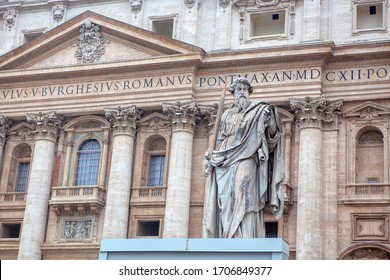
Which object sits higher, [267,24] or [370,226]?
[267,24]

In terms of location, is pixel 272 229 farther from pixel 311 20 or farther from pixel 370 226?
pixel 311 20

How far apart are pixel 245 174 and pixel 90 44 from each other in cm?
2371

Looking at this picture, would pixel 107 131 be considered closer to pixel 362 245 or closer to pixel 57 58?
pixel 57 58

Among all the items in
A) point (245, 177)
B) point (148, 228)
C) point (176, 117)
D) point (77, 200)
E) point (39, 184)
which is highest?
point (176, 117)

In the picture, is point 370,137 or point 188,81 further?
point 188,81

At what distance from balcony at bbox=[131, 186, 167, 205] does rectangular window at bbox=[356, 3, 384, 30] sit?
10261mm

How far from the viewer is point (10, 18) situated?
35062 millimetres

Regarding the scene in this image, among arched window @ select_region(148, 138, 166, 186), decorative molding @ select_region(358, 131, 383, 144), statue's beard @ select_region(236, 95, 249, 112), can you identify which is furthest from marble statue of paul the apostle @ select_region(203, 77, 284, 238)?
arched window @ select_region(148, 138, 166, 186)

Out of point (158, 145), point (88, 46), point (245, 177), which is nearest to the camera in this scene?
point (245, 177)

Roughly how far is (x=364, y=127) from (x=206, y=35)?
7887 millimetres

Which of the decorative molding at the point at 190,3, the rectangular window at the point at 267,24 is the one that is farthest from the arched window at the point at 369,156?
the decorative molding at the point at 190,3

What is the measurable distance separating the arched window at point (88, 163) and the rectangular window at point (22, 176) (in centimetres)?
279

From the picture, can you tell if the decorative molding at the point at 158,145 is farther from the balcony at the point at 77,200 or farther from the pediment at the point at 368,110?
the pediment at the point at 368,110

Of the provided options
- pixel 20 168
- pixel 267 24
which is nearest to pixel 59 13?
pixel 20 168
